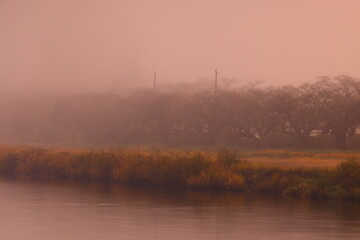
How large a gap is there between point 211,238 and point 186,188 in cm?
1941

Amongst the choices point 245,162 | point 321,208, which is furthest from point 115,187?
point 321,208

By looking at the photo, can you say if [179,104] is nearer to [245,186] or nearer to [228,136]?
[228,136]

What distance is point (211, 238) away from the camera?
96.5 ft

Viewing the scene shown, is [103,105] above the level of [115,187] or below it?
above

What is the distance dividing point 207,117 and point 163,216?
57.8 m

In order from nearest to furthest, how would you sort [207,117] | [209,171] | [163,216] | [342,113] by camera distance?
[163,216] → [209,171] → [342,113] → [207,117]

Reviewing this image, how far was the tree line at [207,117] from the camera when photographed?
265 feet

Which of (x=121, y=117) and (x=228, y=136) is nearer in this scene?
(x=228, y=136)

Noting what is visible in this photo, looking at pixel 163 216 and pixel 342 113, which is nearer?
pixel 163 216

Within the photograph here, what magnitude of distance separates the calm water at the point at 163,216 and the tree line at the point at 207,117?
1414 inches

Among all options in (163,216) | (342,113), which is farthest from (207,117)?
(163,216)

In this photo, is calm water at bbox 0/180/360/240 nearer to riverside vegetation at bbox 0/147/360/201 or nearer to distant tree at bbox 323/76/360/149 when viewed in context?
riverside vegetation at bbox 0/147/360/201

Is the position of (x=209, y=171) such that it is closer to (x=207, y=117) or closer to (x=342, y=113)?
(x=342, y=113)

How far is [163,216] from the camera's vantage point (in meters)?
36.0
